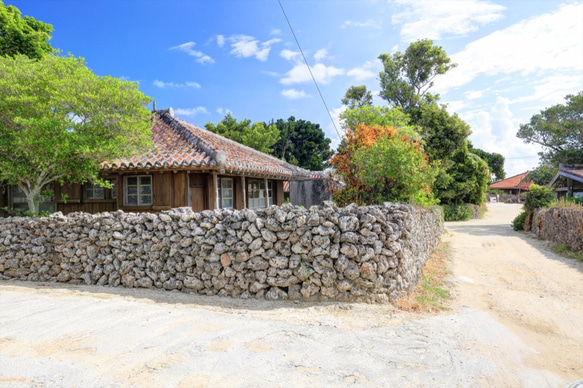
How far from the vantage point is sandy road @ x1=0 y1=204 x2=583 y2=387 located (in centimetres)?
377

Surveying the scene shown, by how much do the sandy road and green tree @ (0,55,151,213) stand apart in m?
3.05

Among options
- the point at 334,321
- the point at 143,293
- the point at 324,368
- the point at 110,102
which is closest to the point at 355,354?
the point at 324,368

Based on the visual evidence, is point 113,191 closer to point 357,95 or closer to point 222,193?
point 222,193

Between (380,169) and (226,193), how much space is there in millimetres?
6156

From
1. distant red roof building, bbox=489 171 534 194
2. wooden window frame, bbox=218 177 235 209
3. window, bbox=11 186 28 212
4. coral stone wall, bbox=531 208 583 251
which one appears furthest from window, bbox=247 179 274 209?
distant red roof building, bbox=489 171 534 194

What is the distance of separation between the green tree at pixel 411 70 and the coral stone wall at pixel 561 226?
15.0 metres

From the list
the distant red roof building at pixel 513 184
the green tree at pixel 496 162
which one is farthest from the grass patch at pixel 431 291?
the green tree at pixel 496 162

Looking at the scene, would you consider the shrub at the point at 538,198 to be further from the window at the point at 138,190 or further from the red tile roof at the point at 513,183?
the red tile roof at the point at 513,183

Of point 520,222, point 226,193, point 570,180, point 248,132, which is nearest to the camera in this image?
point 226,193

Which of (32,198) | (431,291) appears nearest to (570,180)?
(431,291)

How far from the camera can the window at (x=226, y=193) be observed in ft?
39.5

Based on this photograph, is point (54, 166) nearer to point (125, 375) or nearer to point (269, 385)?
point (125, 375)

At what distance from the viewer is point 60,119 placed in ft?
26.8

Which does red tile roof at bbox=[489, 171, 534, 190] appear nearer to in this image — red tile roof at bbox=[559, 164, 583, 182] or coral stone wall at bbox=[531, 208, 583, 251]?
red tile roof at bbox=[559, 164, 583, 182]
